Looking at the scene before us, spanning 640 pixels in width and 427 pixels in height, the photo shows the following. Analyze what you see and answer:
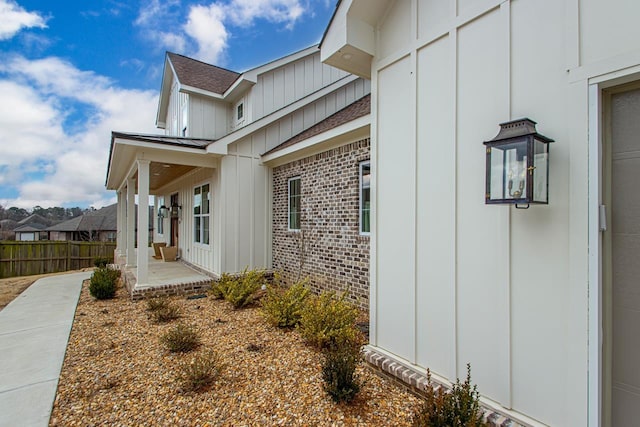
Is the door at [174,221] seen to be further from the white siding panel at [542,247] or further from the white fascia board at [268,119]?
the white siding panel at [542,247]

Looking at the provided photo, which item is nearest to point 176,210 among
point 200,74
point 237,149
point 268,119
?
point 200,74

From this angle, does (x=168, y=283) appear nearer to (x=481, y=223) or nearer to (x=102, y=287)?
(x=102, y=287)

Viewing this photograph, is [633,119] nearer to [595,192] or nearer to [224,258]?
[595,192]

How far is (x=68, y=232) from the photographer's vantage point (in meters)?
32.1

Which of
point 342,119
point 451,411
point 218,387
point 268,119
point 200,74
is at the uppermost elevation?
point 200,74

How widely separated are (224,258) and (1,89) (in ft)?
55.9

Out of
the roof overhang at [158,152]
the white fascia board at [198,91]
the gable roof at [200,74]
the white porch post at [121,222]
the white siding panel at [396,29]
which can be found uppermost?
the gable roof at [200,74]

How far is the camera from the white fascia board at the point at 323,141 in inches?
225

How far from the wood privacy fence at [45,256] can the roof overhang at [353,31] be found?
16.6 m

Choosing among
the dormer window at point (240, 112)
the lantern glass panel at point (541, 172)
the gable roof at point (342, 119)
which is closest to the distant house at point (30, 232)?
the dormer window at point (240, 112)

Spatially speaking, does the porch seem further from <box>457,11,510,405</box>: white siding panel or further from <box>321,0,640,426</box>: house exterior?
<box>457,11,510,405</box>: white siding panel

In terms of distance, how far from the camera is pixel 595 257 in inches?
75.1

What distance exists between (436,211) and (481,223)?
17.0 inches

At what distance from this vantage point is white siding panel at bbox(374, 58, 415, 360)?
10.2ft
